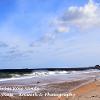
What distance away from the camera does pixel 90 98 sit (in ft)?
34.7

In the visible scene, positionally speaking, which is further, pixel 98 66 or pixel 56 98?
pixel 98 66

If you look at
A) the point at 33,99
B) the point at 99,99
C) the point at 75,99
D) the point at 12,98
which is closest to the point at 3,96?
the point at 12,98

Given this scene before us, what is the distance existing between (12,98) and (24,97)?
48 centimetres

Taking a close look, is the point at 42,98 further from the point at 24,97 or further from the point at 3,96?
the point at 3,96

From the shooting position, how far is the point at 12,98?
10.8 meters

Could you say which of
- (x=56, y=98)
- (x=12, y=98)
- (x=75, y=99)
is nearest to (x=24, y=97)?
(x=12, y=98)

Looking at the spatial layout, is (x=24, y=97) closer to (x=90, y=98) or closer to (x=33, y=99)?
(x=33, y=99)

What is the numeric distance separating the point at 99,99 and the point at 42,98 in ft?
6.42

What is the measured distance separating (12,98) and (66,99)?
6.36ft

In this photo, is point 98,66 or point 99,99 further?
point 98,66

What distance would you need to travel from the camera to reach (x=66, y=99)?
405 inches

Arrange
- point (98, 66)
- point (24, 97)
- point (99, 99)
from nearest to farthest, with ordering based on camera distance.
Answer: point (99, 99) → point (24, 97) → point (98, 66)

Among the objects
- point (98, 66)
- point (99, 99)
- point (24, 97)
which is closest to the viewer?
point (99, 99)

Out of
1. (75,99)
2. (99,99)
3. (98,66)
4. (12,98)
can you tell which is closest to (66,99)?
(75,99)
